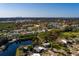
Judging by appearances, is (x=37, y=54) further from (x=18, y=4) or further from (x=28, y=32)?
(x=18, y=4)

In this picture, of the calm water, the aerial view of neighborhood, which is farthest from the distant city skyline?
the calm water

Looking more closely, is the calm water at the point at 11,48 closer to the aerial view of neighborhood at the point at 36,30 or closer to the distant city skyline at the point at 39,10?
the aerial view of neighborhood at the point at 36,30

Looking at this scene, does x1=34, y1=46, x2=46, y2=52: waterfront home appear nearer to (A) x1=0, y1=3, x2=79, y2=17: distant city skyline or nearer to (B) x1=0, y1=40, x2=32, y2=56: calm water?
(B) x1=0, y1=40, x2=32, y2=56: calm water

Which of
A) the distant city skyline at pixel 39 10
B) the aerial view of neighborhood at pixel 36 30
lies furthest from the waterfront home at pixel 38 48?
the distant city skyline at pixel 39 10

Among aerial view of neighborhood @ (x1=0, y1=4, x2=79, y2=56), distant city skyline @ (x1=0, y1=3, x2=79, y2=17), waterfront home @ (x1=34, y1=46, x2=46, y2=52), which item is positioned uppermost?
distant city skyline @ (x1=0, y1=3, x2=79, y2=17)

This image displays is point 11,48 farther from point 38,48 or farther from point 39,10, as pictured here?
point 39,10

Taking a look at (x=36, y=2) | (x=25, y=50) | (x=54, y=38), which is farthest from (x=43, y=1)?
(x=25, y=50)

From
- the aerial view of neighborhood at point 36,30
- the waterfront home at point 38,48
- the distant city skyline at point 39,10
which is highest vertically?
the distant city skyline at point 39,10
